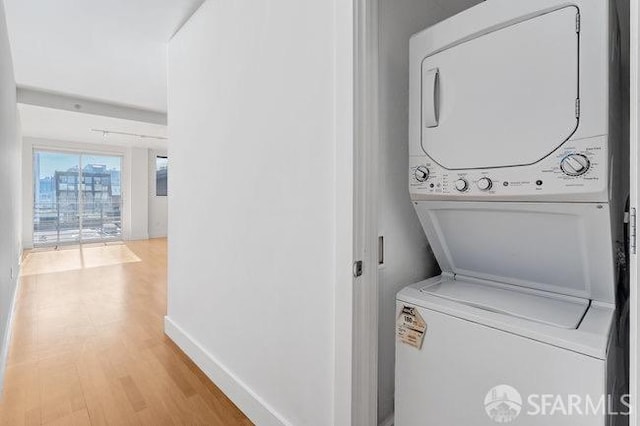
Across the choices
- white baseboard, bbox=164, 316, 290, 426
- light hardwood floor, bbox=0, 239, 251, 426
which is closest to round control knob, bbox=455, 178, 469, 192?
white baseboard, bbox=164, 316, 290, 426

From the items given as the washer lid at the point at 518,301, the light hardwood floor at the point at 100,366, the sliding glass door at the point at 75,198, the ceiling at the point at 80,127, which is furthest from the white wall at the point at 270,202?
the sliding glass door at the point at 75,198

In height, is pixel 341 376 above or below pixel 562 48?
below

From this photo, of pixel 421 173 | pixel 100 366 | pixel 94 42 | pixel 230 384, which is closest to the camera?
pixel 421 173

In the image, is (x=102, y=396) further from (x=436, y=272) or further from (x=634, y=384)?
(x=634, y=384)

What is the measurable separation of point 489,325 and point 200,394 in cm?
164

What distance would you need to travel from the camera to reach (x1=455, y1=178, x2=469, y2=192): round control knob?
1.10m

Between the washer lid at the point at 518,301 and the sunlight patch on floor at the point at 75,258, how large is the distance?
552 centimetres

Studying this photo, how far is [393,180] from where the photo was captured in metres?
1.40

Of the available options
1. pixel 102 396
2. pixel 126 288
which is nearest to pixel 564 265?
pixel 102 396

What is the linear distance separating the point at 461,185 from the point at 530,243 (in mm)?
303

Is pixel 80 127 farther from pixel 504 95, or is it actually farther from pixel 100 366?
pixel 504 95

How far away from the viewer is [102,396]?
1.83 metres


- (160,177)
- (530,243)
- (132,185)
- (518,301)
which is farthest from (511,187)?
(160,177)

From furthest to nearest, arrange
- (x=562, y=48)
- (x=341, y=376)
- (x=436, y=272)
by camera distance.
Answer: (x=436, y=272) → (x=341, y=376) → (x=562, y=48)
